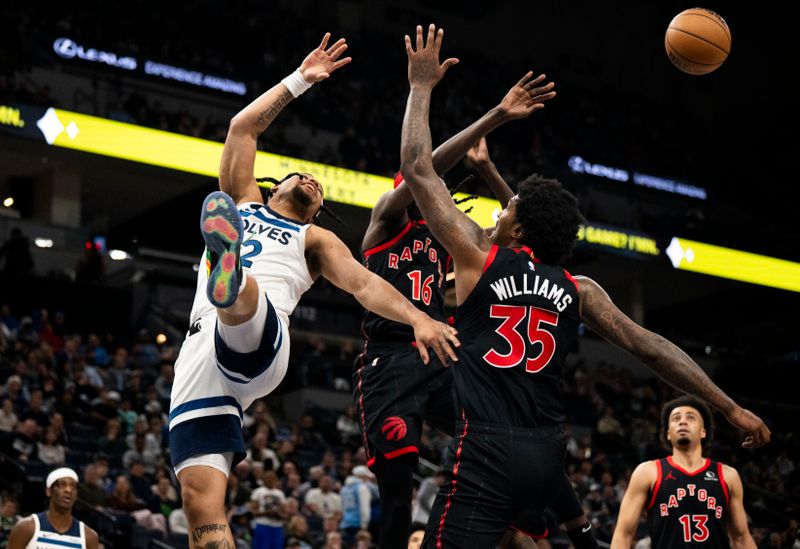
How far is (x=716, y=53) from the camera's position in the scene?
327 inches

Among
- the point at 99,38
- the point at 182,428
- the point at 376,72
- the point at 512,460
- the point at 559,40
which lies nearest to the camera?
the point at 512,460

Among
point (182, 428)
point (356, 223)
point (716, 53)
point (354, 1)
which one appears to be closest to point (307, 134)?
point (356, 223)

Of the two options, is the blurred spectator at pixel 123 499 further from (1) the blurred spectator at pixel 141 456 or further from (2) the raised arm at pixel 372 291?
(2) the raised arm at pixel 372 291

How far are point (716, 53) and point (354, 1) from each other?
26.0m

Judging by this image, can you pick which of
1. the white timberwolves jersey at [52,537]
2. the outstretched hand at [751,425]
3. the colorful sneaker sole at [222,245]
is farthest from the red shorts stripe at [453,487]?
the white timberwolves jersey at [52,537]

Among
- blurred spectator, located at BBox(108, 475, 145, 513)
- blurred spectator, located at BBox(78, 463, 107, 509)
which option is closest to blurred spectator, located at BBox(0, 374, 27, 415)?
blurred spectator, located at BBox(78, 463, 107, 509)

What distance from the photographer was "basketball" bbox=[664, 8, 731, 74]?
8305 millimetres

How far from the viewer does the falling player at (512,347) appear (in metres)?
4.88

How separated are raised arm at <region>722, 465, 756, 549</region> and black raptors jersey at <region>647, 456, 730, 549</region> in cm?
4

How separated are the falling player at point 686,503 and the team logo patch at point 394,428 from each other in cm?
175

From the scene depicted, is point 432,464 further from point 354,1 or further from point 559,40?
point 559,40

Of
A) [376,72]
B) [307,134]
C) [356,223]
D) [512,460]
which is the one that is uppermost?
[376,72]

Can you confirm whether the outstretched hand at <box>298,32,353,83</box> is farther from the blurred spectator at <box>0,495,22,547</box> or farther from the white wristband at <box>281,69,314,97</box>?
the blurred spectator at <box>0,495,22,547</box>

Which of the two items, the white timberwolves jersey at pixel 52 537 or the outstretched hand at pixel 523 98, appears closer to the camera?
the outstretched hand at pixel 523 98
